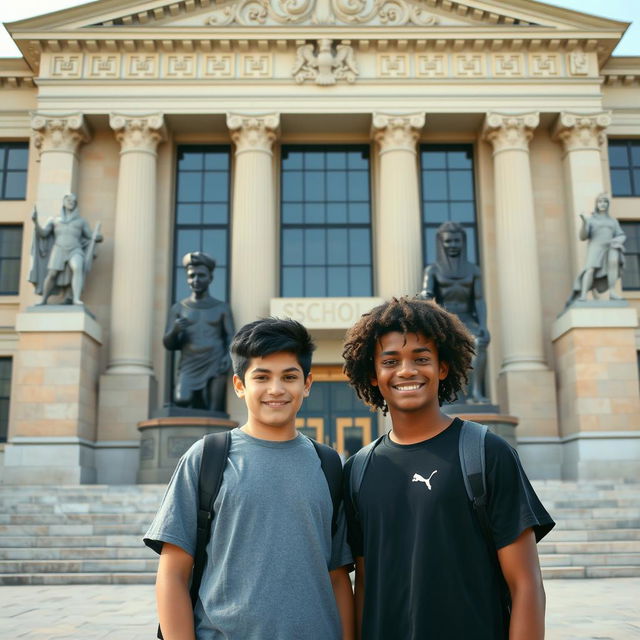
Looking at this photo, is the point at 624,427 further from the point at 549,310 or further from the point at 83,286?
the point at 83,286

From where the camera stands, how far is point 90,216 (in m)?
24.8

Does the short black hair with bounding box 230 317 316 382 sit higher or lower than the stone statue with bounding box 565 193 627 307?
lower

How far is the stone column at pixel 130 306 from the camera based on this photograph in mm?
22188

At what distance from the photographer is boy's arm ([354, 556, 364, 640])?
3.19m

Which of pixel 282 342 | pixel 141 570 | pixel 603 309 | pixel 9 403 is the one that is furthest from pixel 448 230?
pixel 282 342

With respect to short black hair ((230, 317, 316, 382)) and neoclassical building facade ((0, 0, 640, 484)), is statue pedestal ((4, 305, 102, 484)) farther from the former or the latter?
short black hair ((230, 317, 316, 382))

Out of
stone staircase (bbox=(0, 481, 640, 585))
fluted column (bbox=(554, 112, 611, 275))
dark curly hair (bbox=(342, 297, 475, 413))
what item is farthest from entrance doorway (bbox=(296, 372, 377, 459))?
dark curly hair (bbox=(342, 297, 475, 413))

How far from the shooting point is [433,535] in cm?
291

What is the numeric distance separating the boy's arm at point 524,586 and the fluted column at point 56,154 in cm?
2292

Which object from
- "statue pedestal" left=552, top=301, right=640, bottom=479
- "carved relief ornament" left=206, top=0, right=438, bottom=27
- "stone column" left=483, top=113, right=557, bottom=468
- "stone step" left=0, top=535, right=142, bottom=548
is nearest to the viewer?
"stone step" left=0, top=535, right=142, bottom=548

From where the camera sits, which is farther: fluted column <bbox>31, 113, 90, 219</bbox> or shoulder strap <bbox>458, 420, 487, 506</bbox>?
fluted column <bbox>31, 113, 90, 219</bbox>

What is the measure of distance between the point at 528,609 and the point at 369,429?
21963 mm

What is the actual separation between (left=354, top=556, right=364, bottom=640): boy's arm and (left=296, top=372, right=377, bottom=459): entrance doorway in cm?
2103

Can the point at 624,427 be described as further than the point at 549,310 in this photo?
No
